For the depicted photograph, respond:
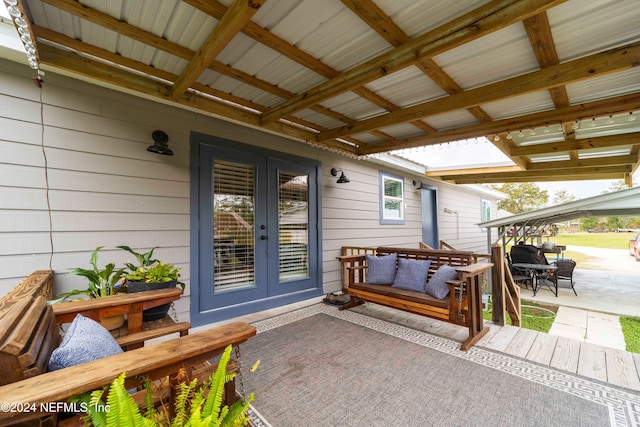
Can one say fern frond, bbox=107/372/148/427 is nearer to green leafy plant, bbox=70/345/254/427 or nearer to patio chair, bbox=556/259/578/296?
green leafy plant, bbox=70/345/254/427

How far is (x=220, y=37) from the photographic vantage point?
1.92 meters

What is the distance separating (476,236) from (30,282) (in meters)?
12.3

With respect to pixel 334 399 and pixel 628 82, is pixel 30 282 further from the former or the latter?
pixel 628 82

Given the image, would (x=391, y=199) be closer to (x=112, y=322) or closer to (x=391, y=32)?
(x=391, y=32)

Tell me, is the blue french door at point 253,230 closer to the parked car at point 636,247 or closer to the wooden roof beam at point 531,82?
the wooden roof beam at point 531,82

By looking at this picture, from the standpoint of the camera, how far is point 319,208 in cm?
473

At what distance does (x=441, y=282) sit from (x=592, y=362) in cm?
138

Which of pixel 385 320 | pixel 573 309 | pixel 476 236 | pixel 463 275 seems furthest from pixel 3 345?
pixel 476 236

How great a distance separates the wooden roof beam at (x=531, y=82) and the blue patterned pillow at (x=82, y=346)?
3319mm

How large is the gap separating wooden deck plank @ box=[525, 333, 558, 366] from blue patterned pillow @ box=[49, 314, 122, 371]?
327 cm

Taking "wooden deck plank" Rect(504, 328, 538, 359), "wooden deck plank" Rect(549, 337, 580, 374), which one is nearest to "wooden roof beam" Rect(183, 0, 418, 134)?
"wooden deck plank" Rect(504, 328, 538, 359)

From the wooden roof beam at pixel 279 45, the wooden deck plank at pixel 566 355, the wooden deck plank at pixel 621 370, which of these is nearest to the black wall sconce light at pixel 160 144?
the wooden roof beam at pixel 279 45

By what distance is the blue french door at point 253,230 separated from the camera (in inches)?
134

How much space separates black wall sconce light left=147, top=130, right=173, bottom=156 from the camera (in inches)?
111
